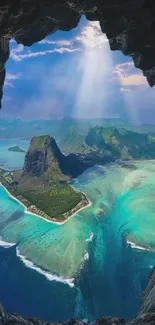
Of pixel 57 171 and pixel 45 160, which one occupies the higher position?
pixel 45 160

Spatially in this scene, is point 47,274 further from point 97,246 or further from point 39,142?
point 39,142

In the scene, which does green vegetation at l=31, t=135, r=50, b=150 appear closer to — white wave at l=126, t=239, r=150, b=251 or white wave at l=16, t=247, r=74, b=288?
white wave at l=16, t=247, r=74, b=288

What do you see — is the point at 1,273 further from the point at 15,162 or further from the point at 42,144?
the point at 15,162

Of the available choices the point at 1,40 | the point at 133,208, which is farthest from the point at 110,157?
the point at 1,40

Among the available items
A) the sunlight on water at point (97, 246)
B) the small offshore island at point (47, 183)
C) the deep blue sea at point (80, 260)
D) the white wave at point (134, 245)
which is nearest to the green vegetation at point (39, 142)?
the small offshore island at point (47, 183)

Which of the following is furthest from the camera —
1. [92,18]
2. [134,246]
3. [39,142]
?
[39,142]

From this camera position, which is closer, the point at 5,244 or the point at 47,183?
the point at 5,244

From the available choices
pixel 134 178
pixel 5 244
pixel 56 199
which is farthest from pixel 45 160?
pixel 5 244
